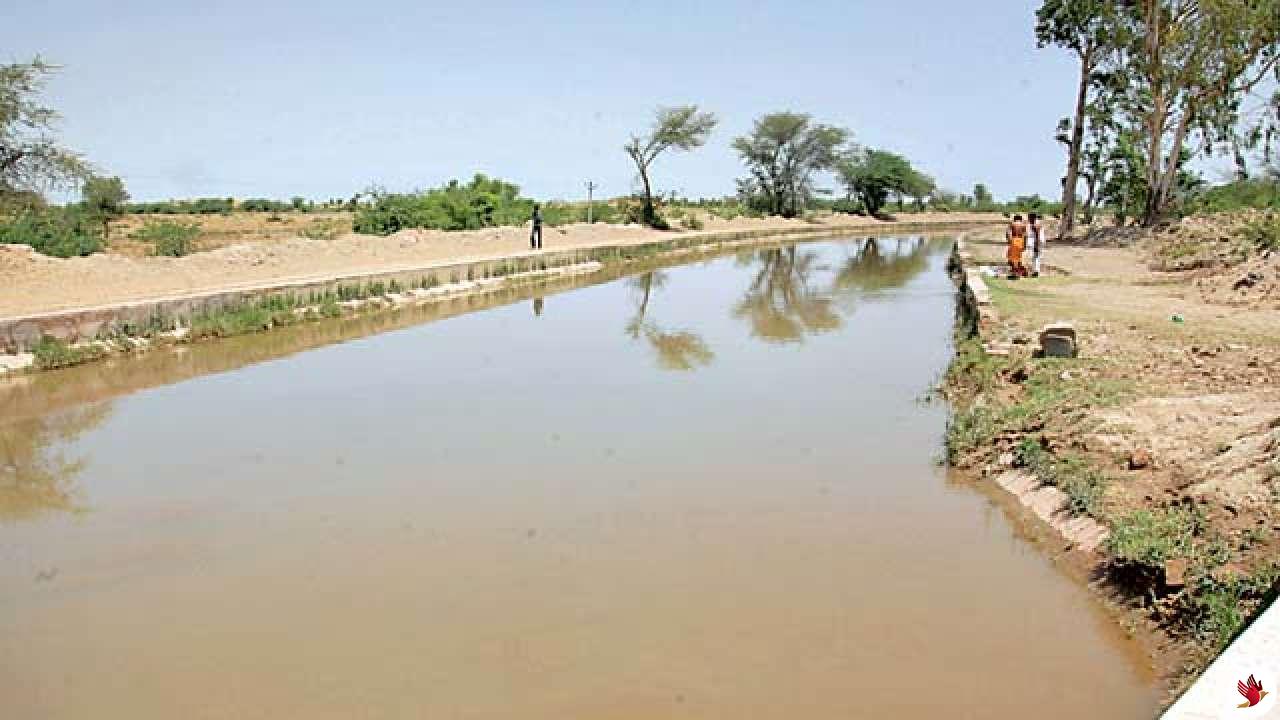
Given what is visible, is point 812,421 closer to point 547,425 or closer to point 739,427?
point 739,427

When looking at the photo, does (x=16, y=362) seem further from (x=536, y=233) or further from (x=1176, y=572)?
(x=536, y=233)

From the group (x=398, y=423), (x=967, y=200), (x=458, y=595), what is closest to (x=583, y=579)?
(x=458, y=595)

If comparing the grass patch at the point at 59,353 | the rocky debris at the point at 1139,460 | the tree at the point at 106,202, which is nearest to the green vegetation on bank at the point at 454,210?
the tree at the point at 106,202

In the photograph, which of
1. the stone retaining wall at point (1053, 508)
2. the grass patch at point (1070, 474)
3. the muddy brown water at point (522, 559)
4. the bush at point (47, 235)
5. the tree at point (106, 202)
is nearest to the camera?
the muddy brown water at point (522, 559)

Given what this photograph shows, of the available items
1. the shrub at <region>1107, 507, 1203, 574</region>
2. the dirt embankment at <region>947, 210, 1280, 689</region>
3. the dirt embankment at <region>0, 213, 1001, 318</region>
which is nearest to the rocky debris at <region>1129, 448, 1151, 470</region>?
the dirt embankment at <region>947, 210, 1280, 689</region>

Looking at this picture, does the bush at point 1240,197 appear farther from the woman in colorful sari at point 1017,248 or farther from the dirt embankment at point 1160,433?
the dirt embankment at point 1160,433

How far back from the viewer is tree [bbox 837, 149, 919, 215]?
6303 cm

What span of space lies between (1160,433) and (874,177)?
59.9 meters

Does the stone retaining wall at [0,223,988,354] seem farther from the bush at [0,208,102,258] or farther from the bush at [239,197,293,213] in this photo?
the bush at [239,197,293,213]

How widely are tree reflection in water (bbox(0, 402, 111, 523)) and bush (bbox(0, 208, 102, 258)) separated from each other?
34.9 ft

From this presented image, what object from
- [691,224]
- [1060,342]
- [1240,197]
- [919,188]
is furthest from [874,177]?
[1060,342]

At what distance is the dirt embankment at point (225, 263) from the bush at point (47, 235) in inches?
27.2

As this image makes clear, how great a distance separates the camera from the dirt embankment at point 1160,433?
4.15 meters

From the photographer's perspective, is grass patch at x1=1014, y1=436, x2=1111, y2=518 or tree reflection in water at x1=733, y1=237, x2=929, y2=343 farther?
tree reflection in water at x1=733, y1=237, x2=929, y2=343
